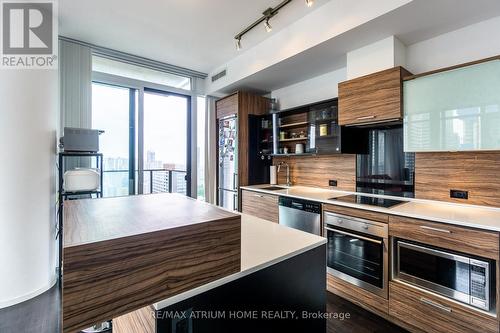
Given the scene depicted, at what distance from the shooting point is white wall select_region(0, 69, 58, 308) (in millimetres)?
2258

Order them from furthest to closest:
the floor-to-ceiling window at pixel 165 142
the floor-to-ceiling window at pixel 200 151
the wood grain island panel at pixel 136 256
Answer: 1. the floor-to-ceiling window at pixel 200 151
2. the floor-to-ceiling window at pixel 165 142
3. the wood grain island panel at pixel 136 256

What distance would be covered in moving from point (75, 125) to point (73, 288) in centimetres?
330

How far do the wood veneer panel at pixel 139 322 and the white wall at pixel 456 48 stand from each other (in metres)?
2.97

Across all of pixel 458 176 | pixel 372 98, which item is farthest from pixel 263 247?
pixel 458 176

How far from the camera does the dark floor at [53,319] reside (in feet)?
6.46

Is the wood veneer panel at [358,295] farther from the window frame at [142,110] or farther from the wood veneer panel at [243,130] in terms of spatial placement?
the window frame at [142,110]

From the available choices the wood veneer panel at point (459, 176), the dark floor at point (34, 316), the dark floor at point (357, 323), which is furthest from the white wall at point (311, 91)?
the dark floor at point (34, 316)

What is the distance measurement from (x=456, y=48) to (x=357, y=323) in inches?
102

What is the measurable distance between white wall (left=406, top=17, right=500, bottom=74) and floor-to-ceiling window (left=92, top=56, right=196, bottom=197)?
3.39m

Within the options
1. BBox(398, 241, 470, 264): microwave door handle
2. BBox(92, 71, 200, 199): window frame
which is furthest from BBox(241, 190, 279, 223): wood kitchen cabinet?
BBox(398, 241, 470, 264): microwave door handle

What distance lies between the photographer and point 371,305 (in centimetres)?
214

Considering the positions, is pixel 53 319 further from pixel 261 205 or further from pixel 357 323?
pixel 357 323

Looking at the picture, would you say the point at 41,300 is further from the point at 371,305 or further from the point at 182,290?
the point at 371,305

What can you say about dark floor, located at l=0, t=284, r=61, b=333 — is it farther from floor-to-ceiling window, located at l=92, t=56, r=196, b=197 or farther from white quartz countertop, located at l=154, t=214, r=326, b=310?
white quartz countertop, located at l=154, t=214, r=326, b=310
